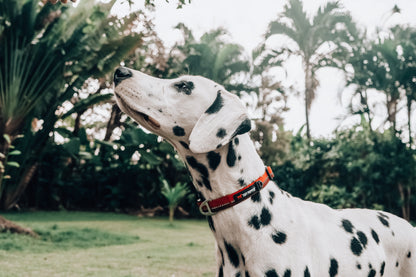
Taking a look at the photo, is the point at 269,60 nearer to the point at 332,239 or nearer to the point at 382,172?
the point at 382,172

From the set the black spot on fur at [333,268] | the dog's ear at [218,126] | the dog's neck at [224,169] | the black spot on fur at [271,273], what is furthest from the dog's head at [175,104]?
the black spot on fur at [333,268]

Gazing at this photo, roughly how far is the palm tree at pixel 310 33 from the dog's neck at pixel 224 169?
591 inches

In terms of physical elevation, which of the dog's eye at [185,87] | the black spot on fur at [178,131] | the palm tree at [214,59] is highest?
the palm tree at [214,59]

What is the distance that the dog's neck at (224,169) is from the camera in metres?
1.92

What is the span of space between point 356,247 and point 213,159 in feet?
2.97

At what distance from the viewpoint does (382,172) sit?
12.8 metres

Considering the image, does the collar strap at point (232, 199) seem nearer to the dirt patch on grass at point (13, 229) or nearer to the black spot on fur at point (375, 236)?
the black spot on fur at point (375, 236)

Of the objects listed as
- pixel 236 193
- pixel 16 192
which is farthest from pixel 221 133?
pixel 16 192

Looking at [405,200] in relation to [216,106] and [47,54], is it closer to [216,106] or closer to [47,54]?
[47,54]

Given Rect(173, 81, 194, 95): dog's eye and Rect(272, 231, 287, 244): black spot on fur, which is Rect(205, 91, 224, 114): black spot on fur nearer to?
Rect(173, 81, 194, 95): dog's eye

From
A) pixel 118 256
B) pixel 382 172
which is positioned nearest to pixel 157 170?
pixel 382 172

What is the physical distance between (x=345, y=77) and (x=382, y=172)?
416 cm

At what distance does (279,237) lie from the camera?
1.87m

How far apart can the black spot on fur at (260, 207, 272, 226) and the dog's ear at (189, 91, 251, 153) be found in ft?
1.30
